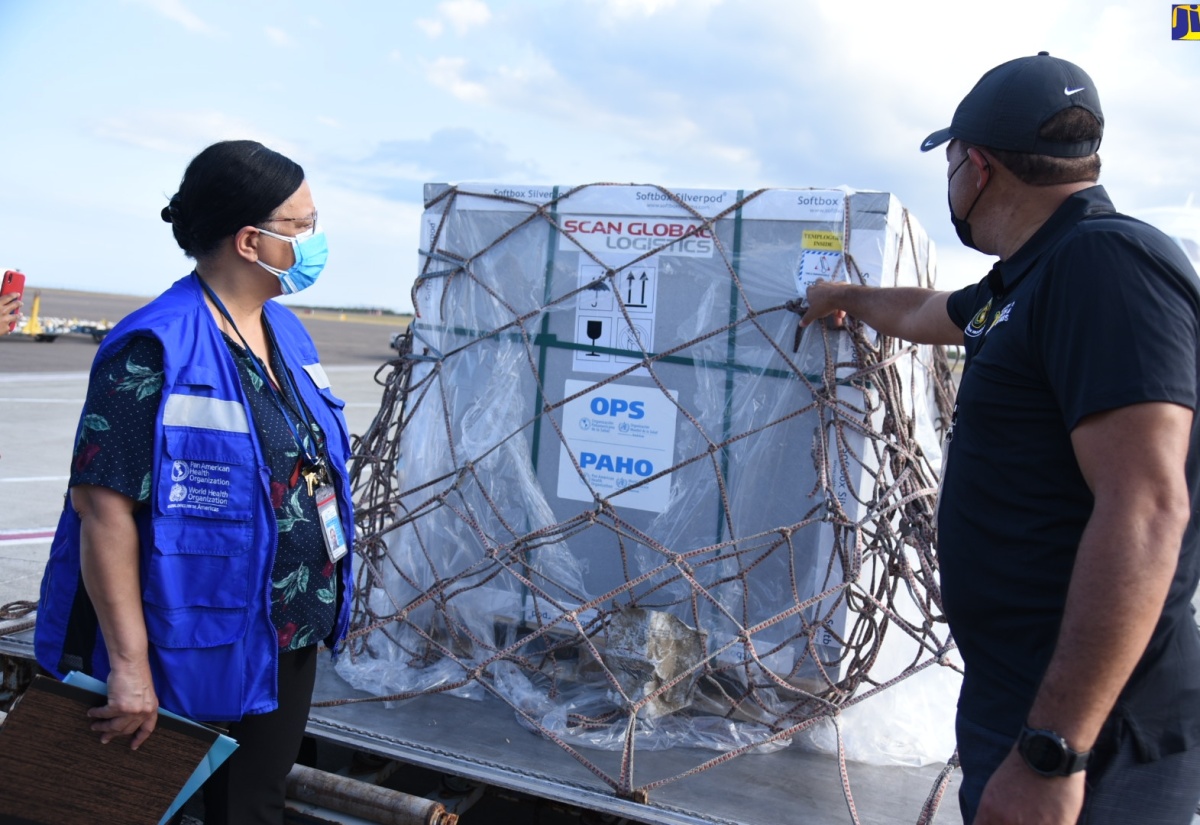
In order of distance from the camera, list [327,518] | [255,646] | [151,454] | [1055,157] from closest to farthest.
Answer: [1055,157], [151,454], [255,646], [327,518]

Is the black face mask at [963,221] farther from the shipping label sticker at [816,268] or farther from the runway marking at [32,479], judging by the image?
the runway marking at [32,479]

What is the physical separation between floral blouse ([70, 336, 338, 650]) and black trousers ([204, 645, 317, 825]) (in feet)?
0.26

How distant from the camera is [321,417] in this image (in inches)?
84.2

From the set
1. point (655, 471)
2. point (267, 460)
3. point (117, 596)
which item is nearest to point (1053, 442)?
point (267, 460)

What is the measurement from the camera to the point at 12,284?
374cm

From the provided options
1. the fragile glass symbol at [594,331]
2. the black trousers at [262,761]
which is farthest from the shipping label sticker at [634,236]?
the black trousers at [262,761]

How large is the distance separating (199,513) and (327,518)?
29 centimetres

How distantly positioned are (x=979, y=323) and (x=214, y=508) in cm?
146

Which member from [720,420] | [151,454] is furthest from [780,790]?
[151,454]

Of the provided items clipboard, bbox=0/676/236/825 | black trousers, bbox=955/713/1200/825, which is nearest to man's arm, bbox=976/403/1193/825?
black trousers, bbox=955/713/1200/825

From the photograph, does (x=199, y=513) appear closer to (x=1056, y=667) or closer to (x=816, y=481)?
(x=1056, y=667)

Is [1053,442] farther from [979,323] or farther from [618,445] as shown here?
[618,445]

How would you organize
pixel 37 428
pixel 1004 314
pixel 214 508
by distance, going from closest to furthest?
pixel 1004 314 < pixel 214 508 < pixel 37 428

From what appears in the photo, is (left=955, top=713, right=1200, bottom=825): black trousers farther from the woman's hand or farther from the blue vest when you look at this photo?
the woman's hand
